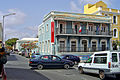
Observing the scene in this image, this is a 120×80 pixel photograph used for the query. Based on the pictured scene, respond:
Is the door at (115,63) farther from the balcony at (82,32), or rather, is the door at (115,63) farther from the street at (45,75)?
the balcony at (82,32)

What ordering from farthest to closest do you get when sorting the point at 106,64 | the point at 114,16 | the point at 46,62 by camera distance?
the point at 114,16, the point at 46,62, the point at 106,64

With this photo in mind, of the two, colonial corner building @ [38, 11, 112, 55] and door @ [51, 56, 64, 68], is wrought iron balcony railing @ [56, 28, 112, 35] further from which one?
door @ [51, 56, 64, 68]

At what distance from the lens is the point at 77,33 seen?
29.4 metres

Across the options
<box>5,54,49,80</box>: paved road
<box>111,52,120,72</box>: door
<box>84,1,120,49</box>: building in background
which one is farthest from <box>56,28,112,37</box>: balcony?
<box>111,52,120,72</box>: door

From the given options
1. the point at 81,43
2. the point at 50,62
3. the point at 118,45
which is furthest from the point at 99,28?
the point at 50,62

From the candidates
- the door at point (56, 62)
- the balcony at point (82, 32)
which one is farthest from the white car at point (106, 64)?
the balcony at point (82, 32)

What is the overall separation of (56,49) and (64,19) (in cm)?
529

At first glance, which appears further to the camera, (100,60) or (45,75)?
(45,75)

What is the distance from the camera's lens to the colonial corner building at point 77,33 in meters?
28.2

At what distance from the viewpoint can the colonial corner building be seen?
2816cm

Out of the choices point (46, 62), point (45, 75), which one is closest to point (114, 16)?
point (46, 62)

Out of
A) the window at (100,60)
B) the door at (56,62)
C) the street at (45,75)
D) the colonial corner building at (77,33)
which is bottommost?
the street at (45,75)

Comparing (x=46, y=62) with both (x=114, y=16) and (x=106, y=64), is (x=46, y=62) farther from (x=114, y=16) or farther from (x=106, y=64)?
(x=114, y=16)

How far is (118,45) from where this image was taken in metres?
34.1
